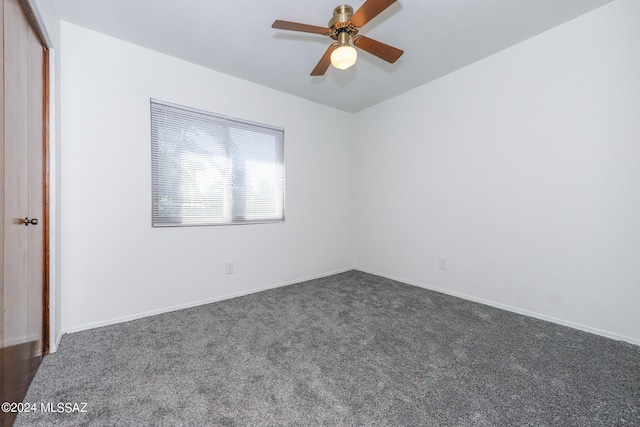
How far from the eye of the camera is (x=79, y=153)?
6.68 ft

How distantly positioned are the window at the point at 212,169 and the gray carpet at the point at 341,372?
1.02 meters

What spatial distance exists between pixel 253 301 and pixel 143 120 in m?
1.99

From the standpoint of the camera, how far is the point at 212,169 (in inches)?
106

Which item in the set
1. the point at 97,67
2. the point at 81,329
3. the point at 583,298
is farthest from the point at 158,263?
the point at 583,298

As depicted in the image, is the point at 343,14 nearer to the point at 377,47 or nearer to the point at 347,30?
the point at 347,30

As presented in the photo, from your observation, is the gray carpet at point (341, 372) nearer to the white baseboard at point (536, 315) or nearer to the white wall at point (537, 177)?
the white baseboard at point (536, 315)

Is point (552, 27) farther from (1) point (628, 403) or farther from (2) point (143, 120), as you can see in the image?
(2) point (143, 120)

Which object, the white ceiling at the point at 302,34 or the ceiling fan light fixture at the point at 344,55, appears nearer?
the ceiling fan light fixture at the point at 344,55

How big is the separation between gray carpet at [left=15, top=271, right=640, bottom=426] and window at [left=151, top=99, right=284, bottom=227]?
102cm

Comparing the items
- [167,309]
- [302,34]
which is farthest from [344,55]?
[167,309]

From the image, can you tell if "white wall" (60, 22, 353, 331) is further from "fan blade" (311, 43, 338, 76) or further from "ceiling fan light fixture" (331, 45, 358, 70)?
"ceiling fan light fixture" (331, 45, 358, 70)

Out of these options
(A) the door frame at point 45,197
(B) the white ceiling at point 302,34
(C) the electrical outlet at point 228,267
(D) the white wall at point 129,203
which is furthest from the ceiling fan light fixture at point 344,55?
(C) the electrical outlet at point 228,267

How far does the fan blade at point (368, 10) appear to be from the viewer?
1386 mm

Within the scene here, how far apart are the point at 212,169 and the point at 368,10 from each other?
1986 millimetres
